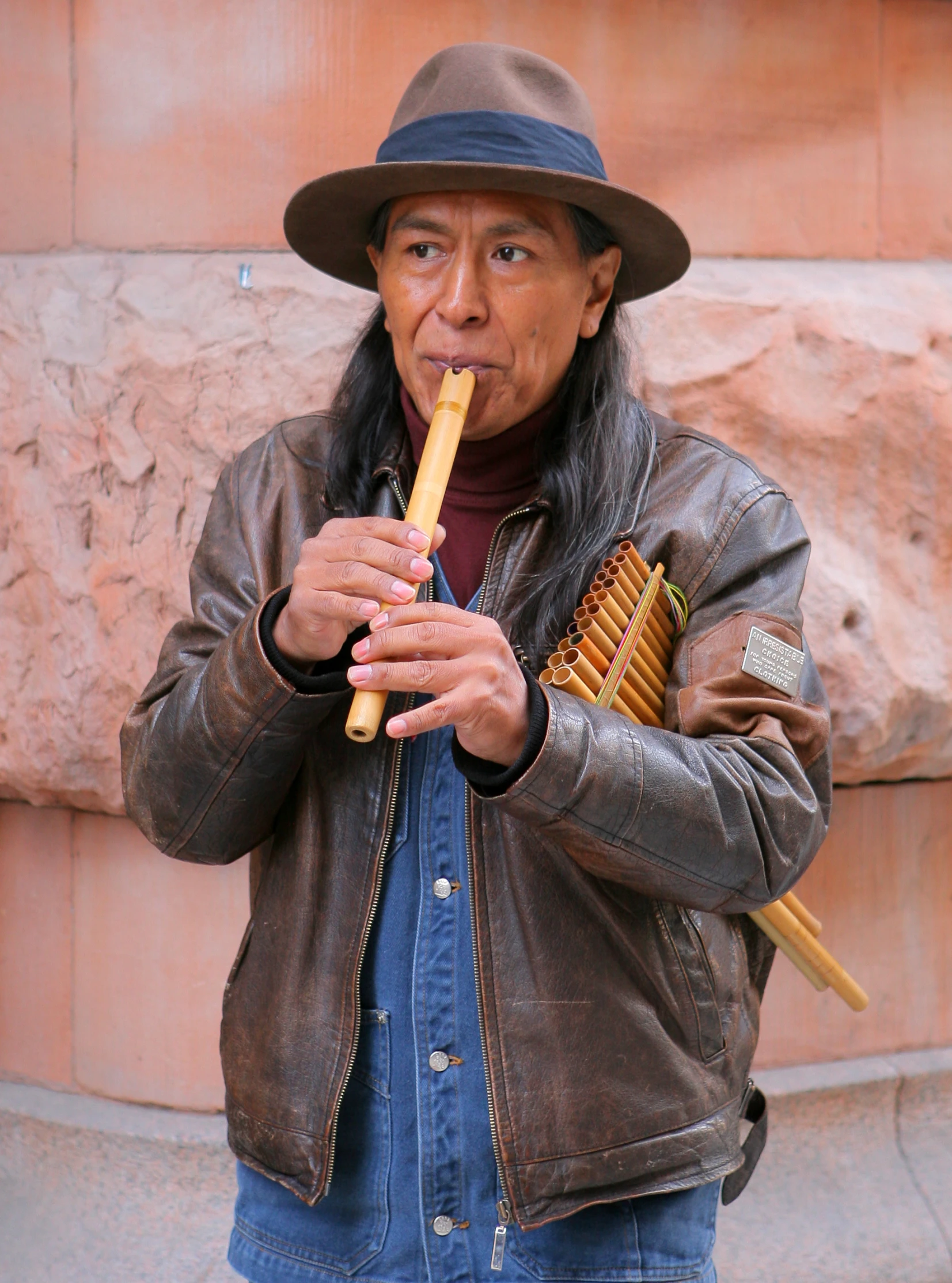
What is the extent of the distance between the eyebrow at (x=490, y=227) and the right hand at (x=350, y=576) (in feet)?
1.37

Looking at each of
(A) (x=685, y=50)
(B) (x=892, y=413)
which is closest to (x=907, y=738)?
(B) (x=892, y=413)

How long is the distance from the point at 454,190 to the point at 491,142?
76mm

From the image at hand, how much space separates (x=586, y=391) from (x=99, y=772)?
1360mm

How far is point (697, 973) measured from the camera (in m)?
1.60

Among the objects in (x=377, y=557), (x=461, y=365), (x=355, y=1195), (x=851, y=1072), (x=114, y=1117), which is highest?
(x=461, y=365)

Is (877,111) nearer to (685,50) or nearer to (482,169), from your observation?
(685,50)

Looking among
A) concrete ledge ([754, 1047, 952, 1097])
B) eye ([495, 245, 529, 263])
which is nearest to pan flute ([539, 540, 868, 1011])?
eye ([495, 245, 529, 263])

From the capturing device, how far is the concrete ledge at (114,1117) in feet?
8.91

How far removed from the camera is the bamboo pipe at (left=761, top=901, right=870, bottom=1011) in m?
2.02

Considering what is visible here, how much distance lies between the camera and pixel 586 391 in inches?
69.7

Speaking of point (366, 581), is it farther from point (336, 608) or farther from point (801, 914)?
point (801, 914)

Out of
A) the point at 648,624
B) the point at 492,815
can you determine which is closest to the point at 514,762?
the point at 492,815

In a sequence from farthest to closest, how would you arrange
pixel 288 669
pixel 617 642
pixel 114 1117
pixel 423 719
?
pixel 114 1117
pixel 617 642
pixel 288 669
pixel 423 719

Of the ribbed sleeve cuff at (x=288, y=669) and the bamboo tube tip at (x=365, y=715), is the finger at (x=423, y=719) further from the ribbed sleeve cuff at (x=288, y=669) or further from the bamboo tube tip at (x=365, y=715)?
the ribbed sleeve cuff at (x=288, y=669)
